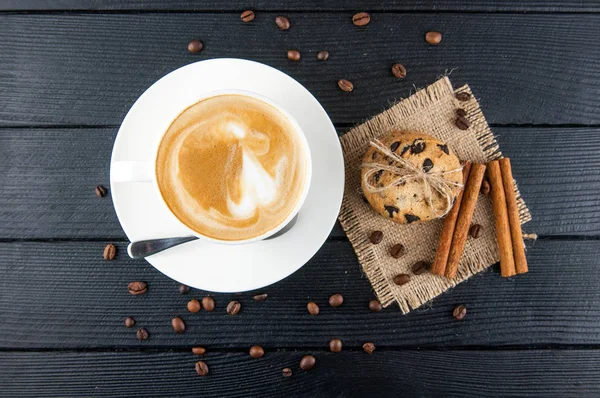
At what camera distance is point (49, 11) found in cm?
133

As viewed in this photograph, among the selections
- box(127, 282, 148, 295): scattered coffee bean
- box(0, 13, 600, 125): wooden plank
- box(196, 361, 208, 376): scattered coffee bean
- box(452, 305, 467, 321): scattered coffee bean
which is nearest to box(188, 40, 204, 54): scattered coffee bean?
box(0, 13, 600, 125): wooden plank

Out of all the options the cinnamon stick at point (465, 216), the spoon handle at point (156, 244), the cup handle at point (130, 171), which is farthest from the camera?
the cinnamon stick at point (465, 216)

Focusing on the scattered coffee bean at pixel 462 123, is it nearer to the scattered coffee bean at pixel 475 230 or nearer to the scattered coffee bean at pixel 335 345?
the scattered coffee bean at pixel 475 230

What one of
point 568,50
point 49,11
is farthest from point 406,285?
point 49,11

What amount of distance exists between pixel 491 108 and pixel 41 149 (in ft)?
4.20

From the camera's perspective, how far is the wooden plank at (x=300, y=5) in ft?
4.30

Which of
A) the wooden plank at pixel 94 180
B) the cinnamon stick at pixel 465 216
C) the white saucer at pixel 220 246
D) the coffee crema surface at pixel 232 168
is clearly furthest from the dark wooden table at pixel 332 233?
the coffee crema surface at pixel 232 168

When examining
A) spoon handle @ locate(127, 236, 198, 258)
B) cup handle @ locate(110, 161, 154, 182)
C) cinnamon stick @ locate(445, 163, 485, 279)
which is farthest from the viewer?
cinnamon stick @ locate(445, 163, 485, 279)

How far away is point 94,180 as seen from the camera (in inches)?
51.8

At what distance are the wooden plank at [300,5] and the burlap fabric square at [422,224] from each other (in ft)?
0.75

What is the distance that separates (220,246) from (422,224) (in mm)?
562

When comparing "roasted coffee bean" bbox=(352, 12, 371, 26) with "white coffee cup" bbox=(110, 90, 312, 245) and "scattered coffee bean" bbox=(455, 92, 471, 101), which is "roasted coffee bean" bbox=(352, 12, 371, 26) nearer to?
"scattered coffee bean" bbox=(455, 92, 471, 101)

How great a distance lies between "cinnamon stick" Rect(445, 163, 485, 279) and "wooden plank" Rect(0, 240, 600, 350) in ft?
0.38

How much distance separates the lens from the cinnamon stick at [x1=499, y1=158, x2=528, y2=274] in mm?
1256
